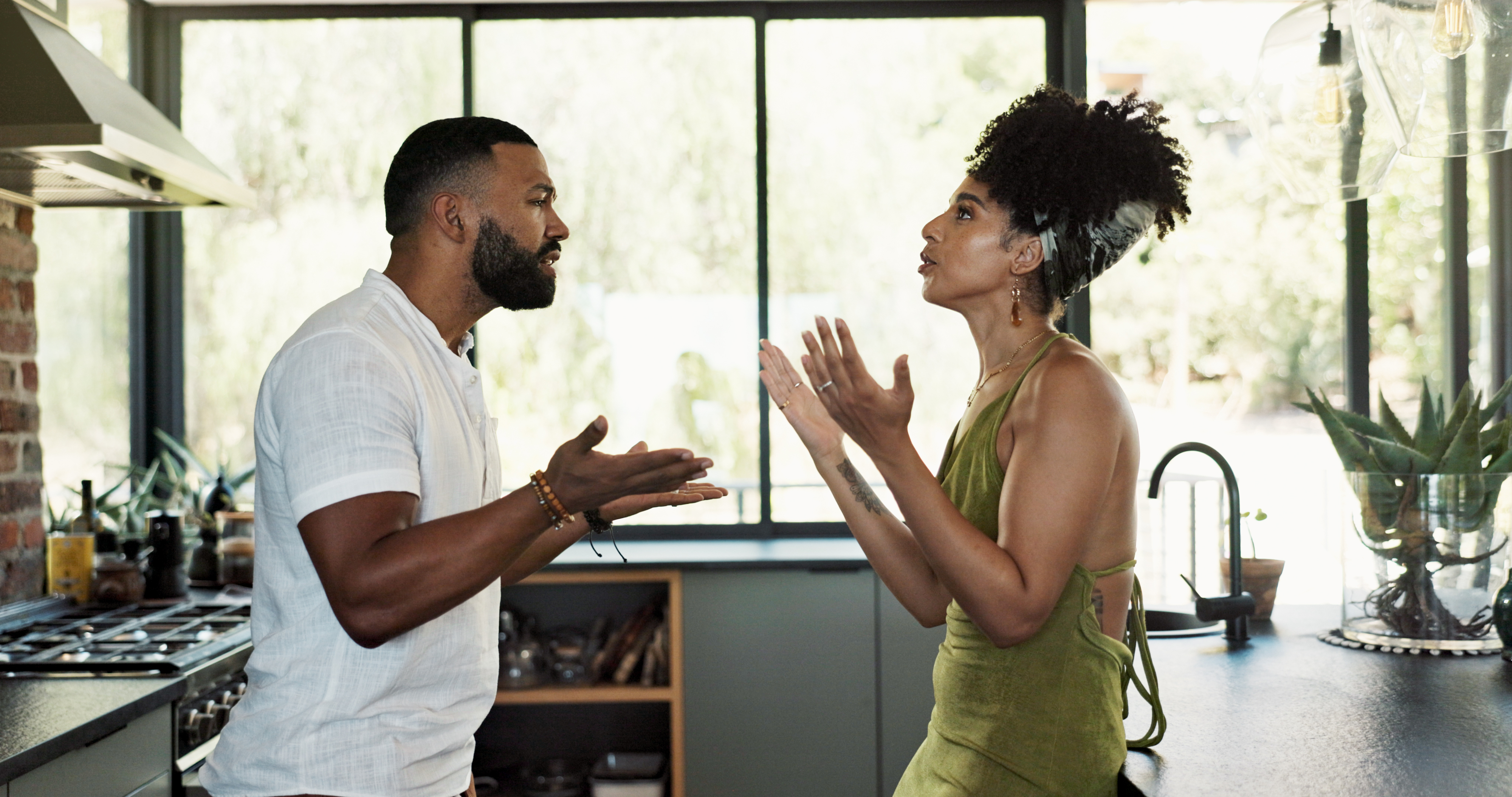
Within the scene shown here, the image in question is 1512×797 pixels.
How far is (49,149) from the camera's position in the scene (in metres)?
1.90

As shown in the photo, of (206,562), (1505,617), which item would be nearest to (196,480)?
(206,562)

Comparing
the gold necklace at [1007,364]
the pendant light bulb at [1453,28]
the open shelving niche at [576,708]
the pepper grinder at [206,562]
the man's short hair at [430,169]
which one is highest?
the pendant light bulb at [1453,28]

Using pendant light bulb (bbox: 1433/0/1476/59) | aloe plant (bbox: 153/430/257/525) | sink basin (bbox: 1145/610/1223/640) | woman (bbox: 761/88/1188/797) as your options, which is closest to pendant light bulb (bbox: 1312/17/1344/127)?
woman (bbox: 761/88/1188/797)

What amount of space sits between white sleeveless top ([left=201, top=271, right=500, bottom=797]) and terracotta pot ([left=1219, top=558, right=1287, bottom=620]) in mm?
1446

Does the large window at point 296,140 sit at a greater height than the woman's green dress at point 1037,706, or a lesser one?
greater

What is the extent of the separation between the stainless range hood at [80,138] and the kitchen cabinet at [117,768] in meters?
0.99

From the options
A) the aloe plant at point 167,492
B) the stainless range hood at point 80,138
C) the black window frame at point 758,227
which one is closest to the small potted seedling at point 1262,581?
the black window frame at point 758,227

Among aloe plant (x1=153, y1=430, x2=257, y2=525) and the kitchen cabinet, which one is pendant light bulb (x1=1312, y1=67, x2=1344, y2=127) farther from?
Result: aloe plant (x1=153, y1=430, x2=257, y2=525)

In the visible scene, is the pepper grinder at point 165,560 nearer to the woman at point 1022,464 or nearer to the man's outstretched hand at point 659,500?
the man's outstretched hand at point 659,500

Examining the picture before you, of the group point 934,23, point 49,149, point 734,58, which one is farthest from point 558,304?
point 49,149

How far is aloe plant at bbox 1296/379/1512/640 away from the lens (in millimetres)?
1699

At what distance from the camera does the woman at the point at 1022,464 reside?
4.00ft

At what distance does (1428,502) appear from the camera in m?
1.71

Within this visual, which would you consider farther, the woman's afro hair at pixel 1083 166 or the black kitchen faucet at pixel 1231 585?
the black kitchen faucet at pixel 1231 585
